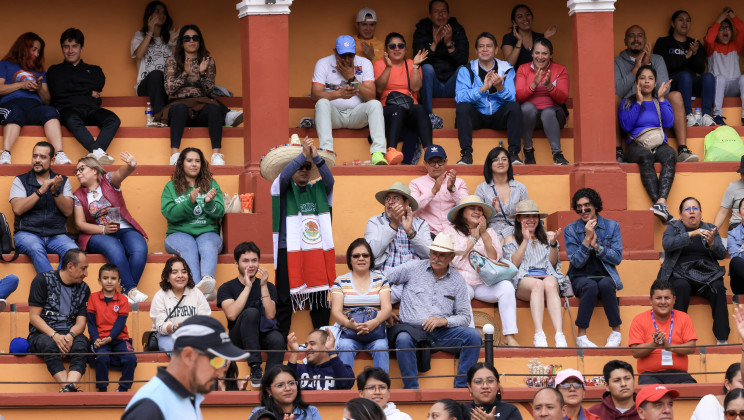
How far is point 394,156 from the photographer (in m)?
14.9

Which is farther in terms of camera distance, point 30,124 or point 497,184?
point 30,124

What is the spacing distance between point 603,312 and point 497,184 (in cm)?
184

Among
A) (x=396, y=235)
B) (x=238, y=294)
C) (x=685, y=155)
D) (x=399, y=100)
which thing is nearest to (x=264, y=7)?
(x=399, y=100)

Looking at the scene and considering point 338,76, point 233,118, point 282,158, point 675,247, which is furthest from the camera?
point 233,118

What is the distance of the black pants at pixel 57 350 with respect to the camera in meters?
11.6

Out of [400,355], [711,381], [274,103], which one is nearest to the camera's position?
[400,355]

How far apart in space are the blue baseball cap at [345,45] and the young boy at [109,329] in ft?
14.8

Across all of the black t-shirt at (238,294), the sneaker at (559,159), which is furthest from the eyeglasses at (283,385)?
the sneaker at (559,159)

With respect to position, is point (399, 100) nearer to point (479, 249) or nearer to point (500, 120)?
point (500, 120)

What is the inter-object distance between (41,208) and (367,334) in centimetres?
365

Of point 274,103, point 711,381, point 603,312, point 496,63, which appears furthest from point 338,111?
point 711,381

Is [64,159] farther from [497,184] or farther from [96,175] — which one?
[497,184]

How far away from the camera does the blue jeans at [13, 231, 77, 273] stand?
13125 mm

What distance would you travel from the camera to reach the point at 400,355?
1166cm
